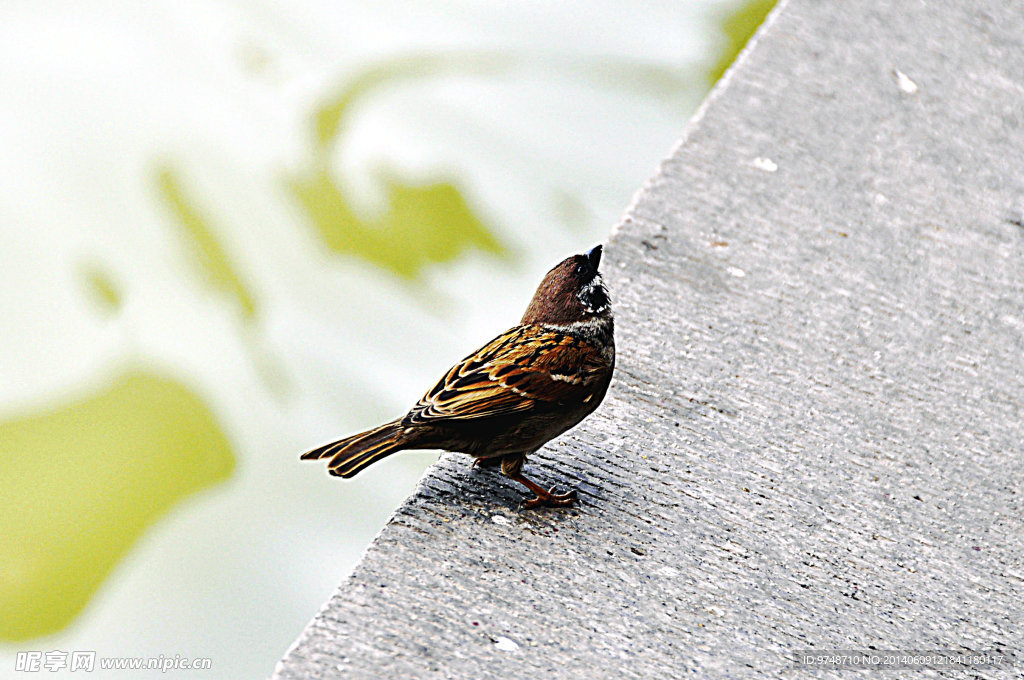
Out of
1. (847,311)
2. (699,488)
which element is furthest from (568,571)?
(847,311)

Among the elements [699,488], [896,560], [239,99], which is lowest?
[896,560]

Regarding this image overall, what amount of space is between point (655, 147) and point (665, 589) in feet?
10.5

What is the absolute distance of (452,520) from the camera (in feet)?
9.57

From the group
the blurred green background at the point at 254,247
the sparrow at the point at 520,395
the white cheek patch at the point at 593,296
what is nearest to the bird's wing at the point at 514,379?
the sparrow at the point at 520,395

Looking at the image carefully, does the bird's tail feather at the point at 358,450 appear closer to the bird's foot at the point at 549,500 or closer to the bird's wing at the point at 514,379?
the bird's wing at the point at 514,379

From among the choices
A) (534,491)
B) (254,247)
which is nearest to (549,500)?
(534,491)

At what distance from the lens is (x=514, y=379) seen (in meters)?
2.86

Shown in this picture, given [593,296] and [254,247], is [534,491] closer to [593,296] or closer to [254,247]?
[593,296]

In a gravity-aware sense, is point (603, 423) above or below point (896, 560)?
above

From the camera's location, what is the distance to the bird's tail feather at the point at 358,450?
2787 millimetres

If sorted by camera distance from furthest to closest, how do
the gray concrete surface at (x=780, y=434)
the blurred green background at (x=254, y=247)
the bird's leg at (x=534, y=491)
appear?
the blurred green background at (x=254, y=247)
the bird's leg at (x=534, y=491)
the gray concrete surface at (x=780, y=434)

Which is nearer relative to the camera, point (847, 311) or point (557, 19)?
point (847, 311)

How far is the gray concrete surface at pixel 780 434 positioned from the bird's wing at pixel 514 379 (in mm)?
302

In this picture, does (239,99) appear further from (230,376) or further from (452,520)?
(452,520)
